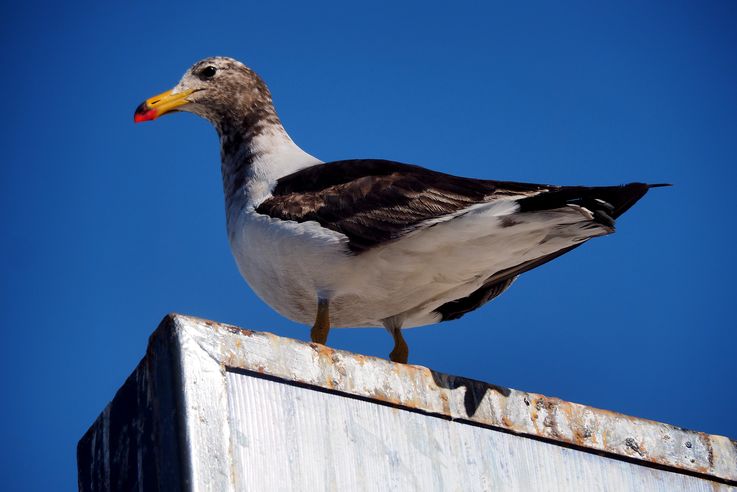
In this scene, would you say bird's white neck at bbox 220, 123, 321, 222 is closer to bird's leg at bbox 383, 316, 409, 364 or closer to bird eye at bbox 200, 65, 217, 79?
bird eye at bbox 200, 65, 217, 79

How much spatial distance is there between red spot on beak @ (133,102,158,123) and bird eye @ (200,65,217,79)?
1.50 ft

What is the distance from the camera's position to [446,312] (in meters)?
7.07

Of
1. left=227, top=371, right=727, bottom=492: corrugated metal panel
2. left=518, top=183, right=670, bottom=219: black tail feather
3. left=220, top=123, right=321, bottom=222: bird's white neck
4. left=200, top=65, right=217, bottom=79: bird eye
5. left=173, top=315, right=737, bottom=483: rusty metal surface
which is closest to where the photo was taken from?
left=227, top=371, right=727, bottom=492: corrugated metal panel

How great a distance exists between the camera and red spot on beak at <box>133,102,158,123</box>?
308 inches

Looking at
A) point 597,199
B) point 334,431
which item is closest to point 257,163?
point 597,199

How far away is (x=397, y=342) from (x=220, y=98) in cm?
216

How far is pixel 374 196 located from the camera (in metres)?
6.38

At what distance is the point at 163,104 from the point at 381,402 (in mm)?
3837

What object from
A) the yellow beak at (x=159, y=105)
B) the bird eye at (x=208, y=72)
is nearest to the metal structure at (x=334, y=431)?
the yellow beak at (x=159, y=105)

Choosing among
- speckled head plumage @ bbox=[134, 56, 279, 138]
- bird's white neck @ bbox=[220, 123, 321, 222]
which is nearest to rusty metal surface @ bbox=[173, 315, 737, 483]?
bird's white neck @ bbox=[220, 123, 321, 222]

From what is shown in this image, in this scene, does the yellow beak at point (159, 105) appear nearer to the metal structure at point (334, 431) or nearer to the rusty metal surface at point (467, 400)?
the metal structure at point (334, 431)

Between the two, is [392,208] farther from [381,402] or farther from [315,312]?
[381,402]

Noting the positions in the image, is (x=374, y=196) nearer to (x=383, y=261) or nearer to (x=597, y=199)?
(x=383, y=261)

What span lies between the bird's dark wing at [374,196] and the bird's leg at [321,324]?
0.41 m
